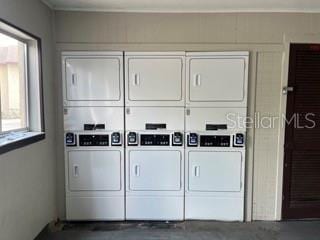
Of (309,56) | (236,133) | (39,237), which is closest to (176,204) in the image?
(236,133)

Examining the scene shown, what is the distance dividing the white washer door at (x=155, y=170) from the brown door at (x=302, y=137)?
1208 millimetres

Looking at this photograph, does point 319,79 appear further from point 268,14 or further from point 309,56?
point 268,14

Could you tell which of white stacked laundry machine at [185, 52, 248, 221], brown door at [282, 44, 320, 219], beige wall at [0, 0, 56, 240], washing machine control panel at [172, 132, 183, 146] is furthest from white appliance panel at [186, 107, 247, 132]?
beige wall at [0, 0, 56, 240]

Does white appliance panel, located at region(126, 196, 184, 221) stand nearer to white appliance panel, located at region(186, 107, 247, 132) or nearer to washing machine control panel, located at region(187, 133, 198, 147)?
washing machine control panel, located at region(187, 133, 198, 147)

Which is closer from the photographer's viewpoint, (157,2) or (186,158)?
(157,2)

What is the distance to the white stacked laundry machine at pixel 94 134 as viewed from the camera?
2.94 m

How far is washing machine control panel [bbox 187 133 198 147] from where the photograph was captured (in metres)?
2.98

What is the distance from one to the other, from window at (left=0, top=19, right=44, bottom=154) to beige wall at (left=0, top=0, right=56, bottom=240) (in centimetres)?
9

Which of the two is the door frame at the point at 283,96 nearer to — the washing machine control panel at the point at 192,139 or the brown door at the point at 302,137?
the brown door at the point at 302,137

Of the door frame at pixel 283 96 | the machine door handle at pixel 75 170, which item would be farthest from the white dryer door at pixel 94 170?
the door frame at pixel 283 96

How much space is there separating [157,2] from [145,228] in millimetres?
2305

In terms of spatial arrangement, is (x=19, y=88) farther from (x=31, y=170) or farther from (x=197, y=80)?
(x=197, y=80)

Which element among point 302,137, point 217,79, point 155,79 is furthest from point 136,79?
point 302,137

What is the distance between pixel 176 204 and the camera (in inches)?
121
